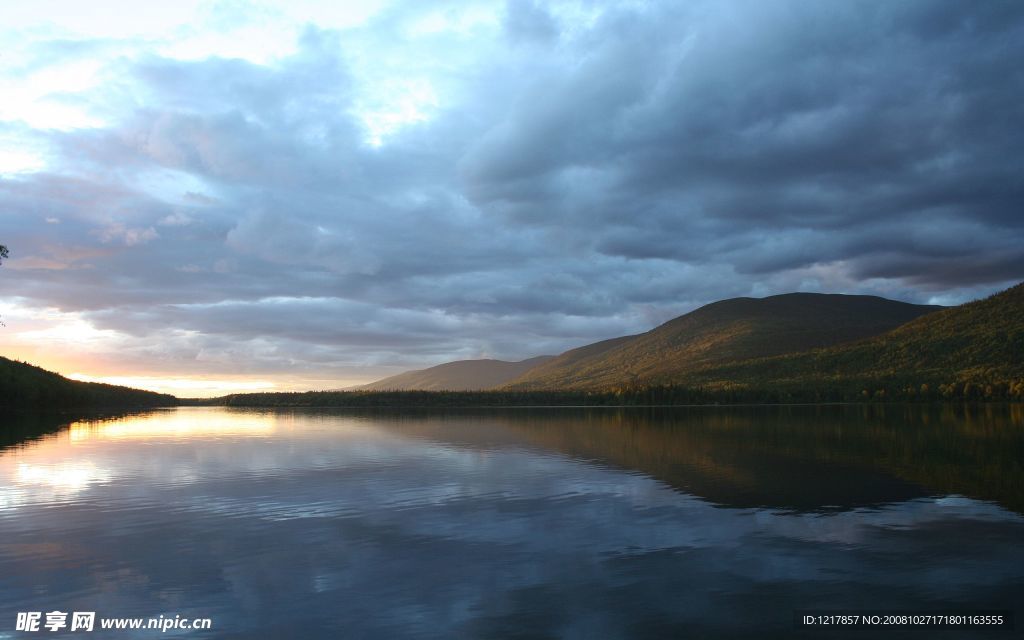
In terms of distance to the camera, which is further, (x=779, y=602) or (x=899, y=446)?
(x=899, y=446)

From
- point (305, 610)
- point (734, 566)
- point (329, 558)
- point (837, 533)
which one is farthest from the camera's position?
point (837, 533)

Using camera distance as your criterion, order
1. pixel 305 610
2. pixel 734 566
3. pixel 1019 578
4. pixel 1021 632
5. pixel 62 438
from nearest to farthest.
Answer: pixel 1021 632
pixel 305 610
pixel 1019 578
pixel 734 566
pixel 62 438

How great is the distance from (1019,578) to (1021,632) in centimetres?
616

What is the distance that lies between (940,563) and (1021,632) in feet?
24.3

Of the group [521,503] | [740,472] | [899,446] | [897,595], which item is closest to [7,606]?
[521,503]

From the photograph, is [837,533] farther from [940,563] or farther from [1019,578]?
[1019,578]

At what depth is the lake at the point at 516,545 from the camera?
74.1 ft

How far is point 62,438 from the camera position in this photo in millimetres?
97375

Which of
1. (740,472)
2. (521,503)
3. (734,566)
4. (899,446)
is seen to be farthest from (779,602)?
(899,446)

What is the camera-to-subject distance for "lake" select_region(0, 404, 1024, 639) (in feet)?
74.1

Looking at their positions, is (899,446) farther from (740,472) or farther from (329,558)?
(329,558)

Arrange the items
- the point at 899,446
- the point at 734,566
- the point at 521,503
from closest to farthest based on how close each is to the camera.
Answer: the point at 734,566 < the point at 521,503 < the point at 899,446

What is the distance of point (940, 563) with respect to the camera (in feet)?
90.3

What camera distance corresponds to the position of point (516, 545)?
31.5 meters
